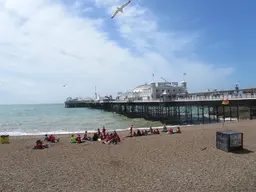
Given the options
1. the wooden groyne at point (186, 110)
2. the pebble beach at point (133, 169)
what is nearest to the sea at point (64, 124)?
the wooden groyne at point (186, 110)

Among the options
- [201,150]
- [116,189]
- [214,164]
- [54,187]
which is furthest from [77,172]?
[201,150]

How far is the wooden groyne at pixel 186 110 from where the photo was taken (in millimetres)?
27094

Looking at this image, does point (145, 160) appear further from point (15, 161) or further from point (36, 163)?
point (15, 161)

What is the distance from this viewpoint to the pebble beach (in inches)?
259

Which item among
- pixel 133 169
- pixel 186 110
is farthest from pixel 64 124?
pixel 133 169

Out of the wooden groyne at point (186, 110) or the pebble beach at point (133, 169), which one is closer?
the pebble beach at point (133, 169)

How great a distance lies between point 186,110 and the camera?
3425 centimetres

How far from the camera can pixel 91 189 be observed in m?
6.44

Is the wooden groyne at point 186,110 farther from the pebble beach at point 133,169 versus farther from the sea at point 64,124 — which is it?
the pebble beach at point 133,169

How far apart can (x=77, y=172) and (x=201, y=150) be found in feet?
18.1

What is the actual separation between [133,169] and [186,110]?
27.4m

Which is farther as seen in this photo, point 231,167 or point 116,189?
point 231,167

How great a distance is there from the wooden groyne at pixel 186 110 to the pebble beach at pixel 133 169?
14825 millimetres

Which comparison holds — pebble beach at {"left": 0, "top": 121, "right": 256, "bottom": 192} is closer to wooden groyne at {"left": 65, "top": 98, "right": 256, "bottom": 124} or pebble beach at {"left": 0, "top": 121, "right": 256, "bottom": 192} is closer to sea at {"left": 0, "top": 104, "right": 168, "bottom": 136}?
sea at {"left": 0, "top": 104, "right": 168, "bottom": 136}
